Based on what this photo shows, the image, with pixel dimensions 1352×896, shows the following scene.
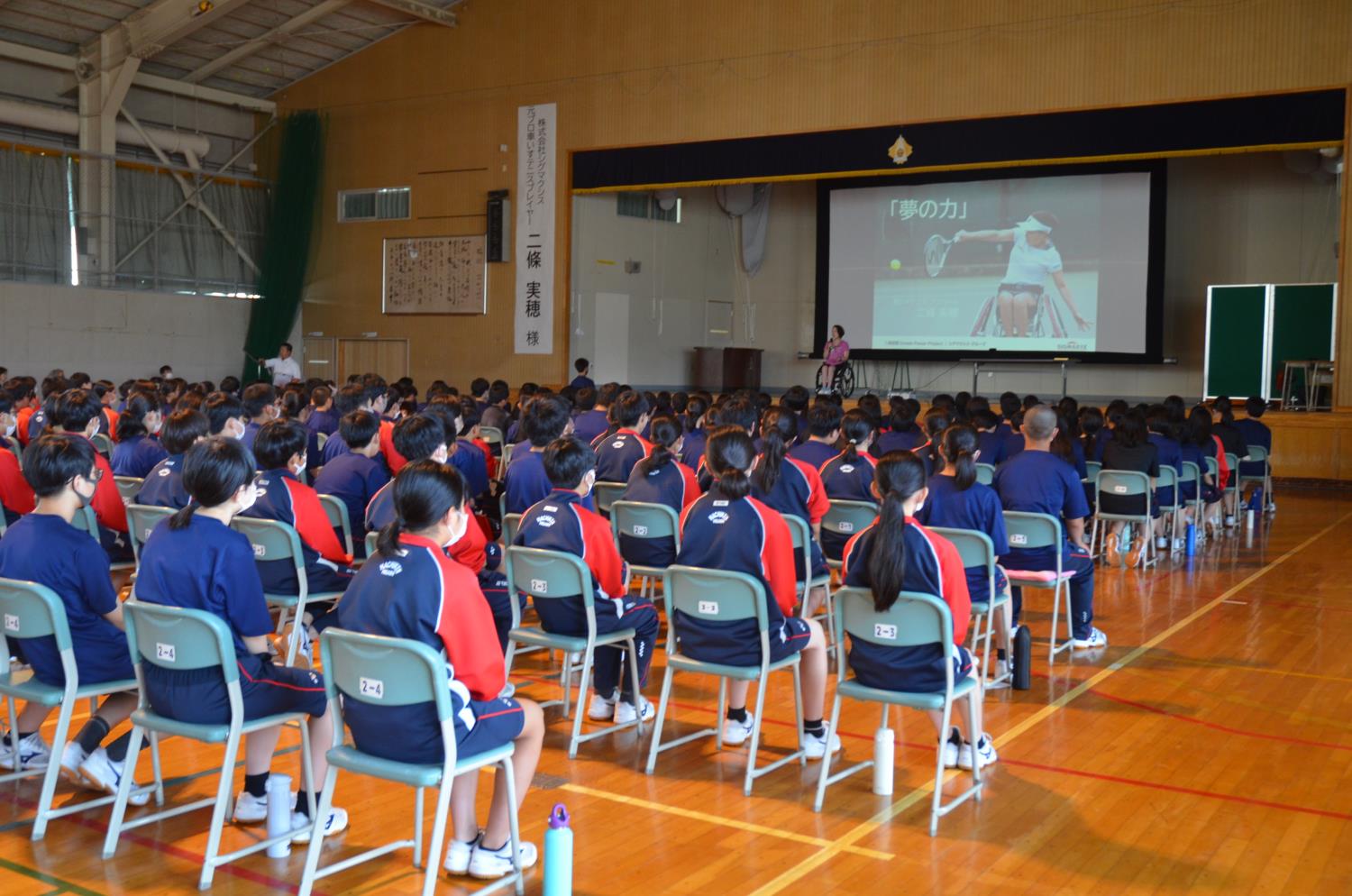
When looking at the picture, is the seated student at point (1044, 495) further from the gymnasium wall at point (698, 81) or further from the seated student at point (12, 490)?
the gymnasium wall at point (698, 81)

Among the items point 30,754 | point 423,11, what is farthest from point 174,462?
point 423,11

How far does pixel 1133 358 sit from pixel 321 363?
13.3m

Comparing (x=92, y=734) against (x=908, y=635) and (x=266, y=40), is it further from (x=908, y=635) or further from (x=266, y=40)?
(x=266, y=40)

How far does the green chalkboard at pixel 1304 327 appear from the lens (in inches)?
661

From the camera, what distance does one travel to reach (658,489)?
6.45m

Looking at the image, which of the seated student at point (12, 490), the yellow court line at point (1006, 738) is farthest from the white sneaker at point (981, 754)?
the seated student at point (12, 490)

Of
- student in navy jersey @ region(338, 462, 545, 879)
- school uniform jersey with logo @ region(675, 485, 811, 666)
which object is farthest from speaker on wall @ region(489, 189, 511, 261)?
student in navy jersey @ region(338, 462, 545, 879)

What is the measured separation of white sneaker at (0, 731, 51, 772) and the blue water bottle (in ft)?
7.47

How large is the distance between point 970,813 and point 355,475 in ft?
11.6

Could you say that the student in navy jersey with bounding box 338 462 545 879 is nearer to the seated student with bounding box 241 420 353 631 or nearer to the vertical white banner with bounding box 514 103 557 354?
the seated student with bounding box 241 420 353 631

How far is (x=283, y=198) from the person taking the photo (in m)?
21.8

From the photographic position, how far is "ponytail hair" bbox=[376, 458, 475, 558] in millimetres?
3492

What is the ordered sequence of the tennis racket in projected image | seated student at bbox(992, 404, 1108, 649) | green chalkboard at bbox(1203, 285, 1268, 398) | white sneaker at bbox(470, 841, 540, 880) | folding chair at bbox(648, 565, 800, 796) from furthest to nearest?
the tennis racket in projected image < green chalkboard at bbox(1203, 285, 1268, 398) < seated student at bbox(992, 404, 1108, 649) < folding chair at bbox(648, 565, 800, 796) < white sneaker at bbox(470, 841, 540, 880)

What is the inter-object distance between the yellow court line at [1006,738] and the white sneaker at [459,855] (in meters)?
0.86
